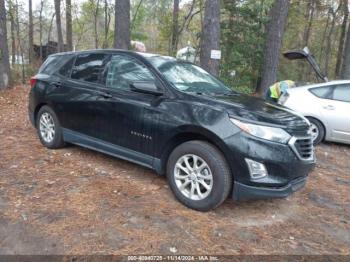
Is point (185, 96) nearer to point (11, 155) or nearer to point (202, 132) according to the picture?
point (202, 132)

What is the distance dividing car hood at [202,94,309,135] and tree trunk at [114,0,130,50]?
7.38 metres

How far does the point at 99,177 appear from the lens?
184 inches

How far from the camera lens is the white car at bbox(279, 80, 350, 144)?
7.02 meters

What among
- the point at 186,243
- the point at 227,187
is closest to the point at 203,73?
the point at 227,187

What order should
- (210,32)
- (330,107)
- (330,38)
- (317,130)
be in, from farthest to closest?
1. (330,38)
2. (210,32)
3. (317,130)
4. (330,107)

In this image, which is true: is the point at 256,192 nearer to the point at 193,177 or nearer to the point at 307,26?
the point at 193,177

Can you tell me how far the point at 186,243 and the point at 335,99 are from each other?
536 cm

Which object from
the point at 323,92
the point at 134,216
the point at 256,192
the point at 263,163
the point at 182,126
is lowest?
the point at 134,216

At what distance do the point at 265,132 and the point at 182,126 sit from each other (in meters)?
0.91

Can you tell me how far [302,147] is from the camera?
12.3 feet

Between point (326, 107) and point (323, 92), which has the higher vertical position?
point (323, 92)

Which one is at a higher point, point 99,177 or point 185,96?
point 185,96

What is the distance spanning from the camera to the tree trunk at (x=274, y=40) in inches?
420

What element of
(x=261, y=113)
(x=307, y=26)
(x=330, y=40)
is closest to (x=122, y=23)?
(x=261, y=113)
